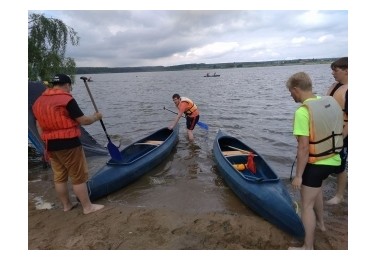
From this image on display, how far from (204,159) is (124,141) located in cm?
409

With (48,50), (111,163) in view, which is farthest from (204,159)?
(48,50)

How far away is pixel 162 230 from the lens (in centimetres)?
417

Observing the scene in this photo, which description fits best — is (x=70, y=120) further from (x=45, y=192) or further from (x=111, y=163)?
(x=45, y=192)

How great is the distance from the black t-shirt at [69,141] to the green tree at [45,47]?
5235mm

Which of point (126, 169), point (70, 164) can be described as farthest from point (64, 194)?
point (126, 169)

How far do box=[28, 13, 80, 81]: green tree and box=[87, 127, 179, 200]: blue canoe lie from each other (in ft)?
12.7

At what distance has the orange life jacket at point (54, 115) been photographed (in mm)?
3971

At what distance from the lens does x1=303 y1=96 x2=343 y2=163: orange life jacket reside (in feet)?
10.0

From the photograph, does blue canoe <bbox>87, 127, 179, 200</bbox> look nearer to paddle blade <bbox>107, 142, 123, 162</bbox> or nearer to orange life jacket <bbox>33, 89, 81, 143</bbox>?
paddle blade <bbox>107, 142, 123, 162</bbox>

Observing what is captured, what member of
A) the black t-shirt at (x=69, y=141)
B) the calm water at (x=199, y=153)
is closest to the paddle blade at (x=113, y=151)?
the calm water at (x=199, y=153)

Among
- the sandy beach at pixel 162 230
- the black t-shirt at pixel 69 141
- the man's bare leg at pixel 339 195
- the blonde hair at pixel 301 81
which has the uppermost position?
the blonde hair at pixel 301 81

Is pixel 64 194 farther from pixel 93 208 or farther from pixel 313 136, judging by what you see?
pixel 313 136

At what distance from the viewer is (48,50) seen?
29.7 feet

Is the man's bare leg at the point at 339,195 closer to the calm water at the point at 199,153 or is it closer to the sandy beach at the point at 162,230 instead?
the sandy beach at the point at 162,230
